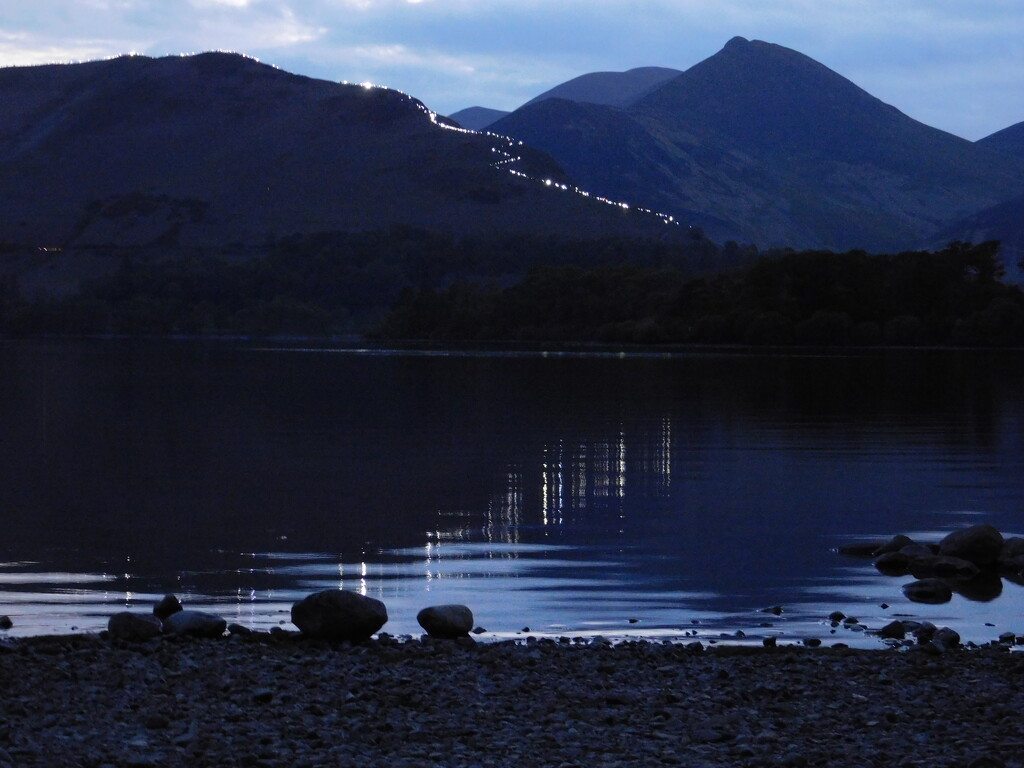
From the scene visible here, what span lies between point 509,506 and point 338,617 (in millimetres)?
16181

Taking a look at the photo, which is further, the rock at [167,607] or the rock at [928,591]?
the rock at [928,591]

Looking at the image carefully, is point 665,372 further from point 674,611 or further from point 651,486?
point 674,611

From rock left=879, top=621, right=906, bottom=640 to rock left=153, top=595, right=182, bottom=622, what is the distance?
404 inches

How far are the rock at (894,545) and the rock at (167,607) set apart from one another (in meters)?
13.7

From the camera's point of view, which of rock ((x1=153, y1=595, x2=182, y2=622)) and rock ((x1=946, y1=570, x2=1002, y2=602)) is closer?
rock ((x1=153, y1=595, x2=182, y2=622))

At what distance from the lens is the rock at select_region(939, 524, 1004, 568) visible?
2655cm

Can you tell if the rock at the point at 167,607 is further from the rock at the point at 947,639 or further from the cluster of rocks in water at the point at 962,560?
the cluster of rocks in water at the point at 962,560

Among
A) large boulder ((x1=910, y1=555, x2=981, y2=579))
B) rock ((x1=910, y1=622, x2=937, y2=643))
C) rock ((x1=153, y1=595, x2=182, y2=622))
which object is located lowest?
rock ((x1=910, y1=622, x2=937, y2=643))

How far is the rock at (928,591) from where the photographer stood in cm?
2380

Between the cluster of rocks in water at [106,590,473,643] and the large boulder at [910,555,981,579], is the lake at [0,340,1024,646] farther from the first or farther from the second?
the large boulder at [910,555,981,579]

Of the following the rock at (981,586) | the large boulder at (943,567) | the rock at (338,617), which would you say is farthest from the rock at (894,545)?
the rock at (338,617)

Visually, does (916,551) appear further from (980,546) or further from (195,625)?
(195,625)

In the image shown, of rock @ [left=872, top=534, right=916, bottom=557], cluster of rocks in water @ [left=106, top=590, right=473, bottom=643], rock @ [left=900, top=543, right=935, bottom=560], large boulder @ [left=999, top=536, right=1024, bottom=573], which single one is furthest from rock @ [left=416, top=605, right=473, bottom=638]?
large boulder @ [left=999, top=536, right=1024, bottom=573]

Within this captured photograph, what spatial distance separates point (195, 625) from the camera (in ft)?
64.1
